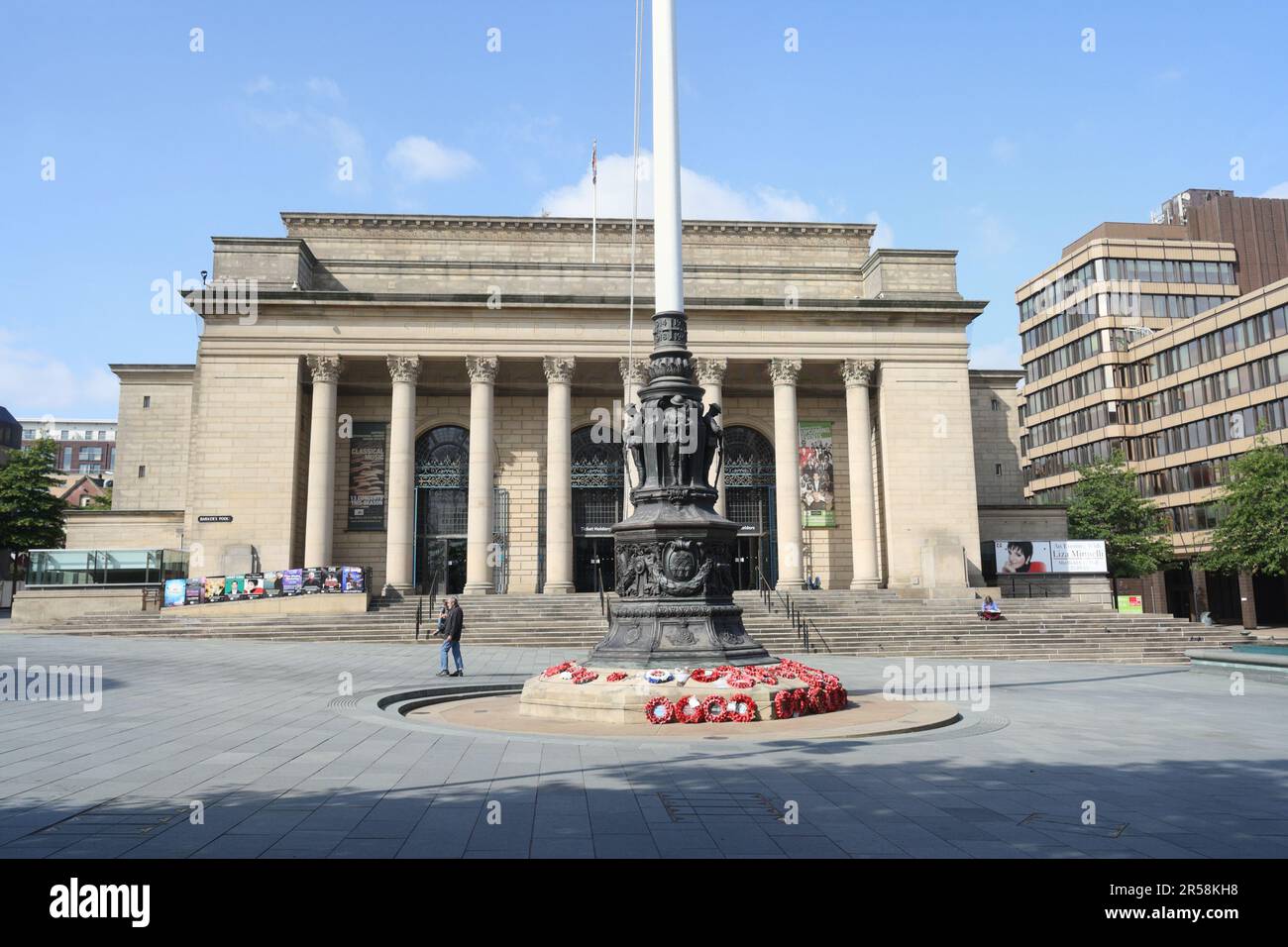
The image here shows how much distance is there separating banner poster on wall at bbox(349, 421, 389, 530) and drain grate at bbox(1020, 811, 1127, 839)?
38.0 m

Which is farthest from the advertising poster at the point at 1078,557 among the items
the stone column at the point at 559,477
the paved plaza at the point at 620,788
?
the paved plaza at the point at 620,788

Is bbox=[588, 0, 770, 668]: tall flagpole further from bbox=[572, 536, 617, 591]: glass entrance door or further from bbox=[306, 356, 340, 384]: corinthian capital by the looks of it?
bbox=[572, 536, 617, 591]: glass entrance door

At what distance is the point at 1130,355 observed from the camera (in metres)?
65.4

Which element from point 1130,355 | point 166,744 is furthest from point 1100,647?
point 1130,355

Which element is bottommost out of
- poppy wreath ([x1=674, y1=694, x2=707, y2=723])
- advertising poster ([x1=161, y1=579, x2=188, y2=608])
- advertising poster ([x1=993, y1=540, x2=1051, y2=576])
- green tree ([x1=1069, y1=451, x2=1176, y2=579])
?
poppy wreath ([x1=674, y1=694, x2=707, y2=723])

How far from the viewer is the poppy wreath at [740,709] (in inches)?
477

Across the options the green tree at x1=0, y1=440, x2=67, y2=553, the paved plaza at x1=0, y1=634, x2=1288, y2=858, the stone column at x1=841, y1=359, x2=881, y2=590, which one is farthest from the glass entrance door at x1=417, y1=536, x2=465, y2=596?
the paved plaza at x1=0, y1=634, x2=1288, y2=858

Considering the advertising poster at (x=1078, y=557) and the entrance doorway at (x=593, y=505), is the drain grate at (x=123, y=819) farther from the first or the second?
the advertising poster at (x=1078, y=557)

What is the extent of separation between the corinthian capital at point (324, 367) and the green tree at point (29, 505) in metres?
24.6

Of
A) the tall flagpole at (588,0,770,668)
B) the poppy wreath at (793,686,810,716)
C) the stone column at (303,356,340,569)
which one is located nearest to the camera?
the poppy wreath at (793,686,810,716)

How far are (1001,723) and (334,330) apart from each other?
1371 inches

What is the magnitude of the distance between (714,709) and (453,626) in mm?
9475

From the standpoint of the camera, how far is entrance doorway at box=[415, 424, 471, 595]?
43000 millimetres
